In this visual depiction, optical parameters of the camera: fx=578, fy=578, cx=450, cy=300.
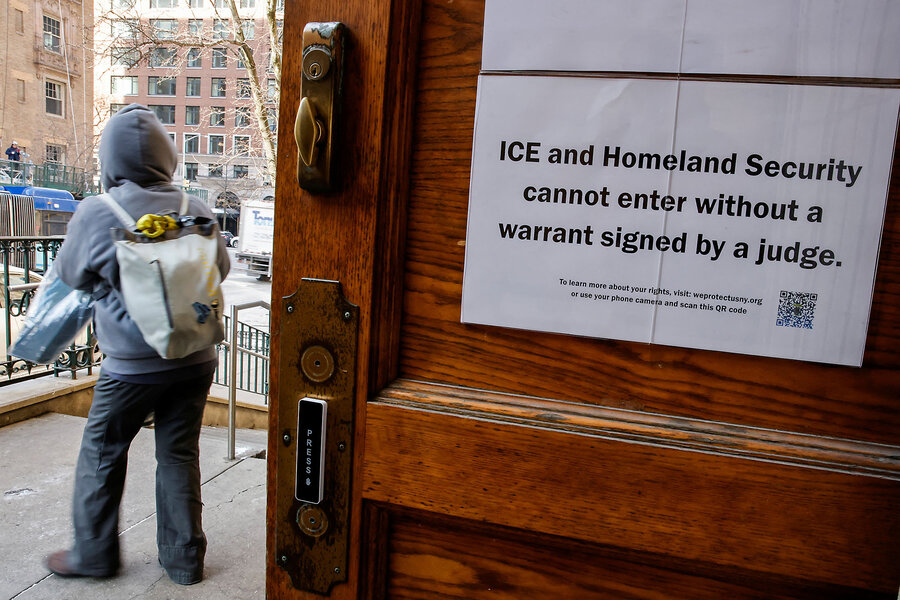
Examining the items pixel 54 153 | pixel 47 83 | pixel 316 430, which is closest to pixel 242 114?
pixel 316 430

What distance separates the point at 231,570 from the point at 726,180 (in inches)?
130

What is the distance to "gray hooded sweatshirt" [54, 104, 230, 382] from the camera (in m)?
2.61

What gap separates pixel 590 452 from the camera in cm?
94

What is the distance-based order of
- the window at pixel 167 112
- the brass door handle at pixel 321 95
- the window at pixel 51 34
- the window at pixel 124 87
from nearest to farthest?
the brass door handle at pixel 321 95 → the window at pixel 51 34 → the window at pixel 167 112 → the window at pixel 124 87

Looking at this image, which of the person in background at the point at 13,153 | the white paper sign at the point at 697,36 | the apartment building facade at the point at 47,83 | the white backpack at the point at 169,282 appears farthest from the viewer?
the apartment building facade at the point at 47,83

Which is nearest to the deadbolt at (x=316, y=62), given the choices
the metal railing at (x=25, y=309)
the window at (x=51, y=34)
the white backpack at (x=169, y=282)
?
the white backpack at (x=169, y=282)

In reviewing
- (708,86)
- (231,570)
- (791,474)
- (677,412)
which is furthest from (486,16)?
(231,570)

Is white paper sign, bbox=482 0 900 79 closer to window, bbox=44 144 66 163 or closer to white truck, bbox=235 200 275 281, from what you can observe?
white truck, bbox=235 200 275 281

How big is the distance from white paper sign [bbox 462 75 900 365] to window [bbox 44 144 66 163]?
41.6 m

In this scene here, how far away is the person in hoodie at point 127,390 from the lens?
8.68 feet

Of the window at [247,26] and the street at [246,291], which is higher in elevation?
the window at [247,26]

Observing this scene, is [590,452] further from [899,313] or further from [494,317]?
[899,313]

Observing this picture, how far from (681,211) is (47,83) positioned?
43.4 meters

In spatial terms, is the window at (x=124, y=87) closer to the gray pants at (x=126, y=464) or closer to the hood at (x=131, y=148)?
the hood at (x=131, y=148)
